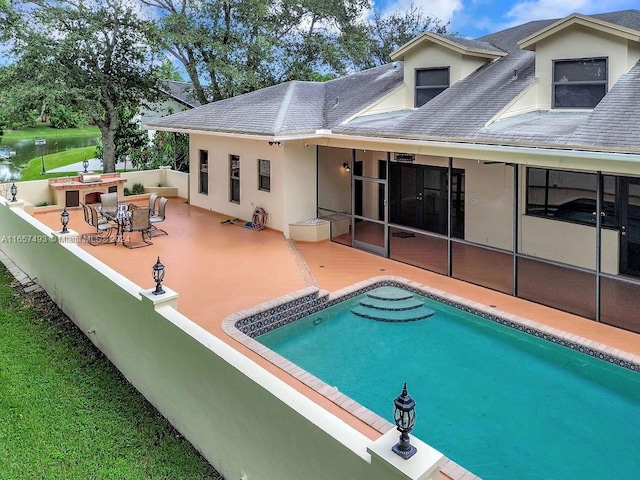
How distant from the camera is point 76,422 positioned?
6984 millimetres

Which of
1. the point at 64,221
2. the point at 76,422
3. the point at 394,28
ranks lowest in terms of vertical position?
the point at 76,422

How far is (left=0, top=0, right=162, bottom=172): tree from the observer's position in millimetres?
23094

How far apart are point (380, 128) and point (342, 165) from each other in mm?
3916

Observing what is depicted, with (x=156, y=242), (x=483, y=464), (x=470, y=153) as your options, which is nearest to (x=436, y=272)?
(x=470, y=153)

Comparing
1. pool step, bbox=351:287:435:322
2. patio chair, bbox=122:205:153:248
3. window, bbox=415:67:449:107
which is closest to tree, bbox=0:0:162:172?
patio chair, bbox=122:205:153:248

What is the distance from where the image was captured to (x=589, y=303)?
414 inches

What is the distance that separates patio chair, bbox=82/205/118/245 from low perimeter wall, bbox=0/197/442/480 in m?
4.71

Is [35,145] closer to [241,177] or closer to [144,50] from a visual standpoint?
[144,50]

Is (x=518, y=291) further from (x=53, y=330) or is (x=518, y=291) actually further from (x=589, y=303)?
(x=53, y=330)

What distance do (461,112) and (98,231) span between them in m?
11.0

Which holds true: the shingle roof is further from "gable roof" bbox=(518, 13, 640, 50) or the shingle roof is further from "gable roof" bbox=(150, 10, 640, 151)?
"gable roof" bbox=(518, 13, 640, 50)

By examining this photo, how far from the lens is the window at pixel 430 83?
1525 cm

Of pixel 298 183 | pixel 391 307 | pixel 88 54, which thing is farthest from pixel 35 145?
pixel 391 307

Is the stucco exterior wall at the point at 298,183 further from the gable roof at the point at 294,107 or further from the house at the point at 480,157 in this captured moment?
the gable roof at the point at 294,107
